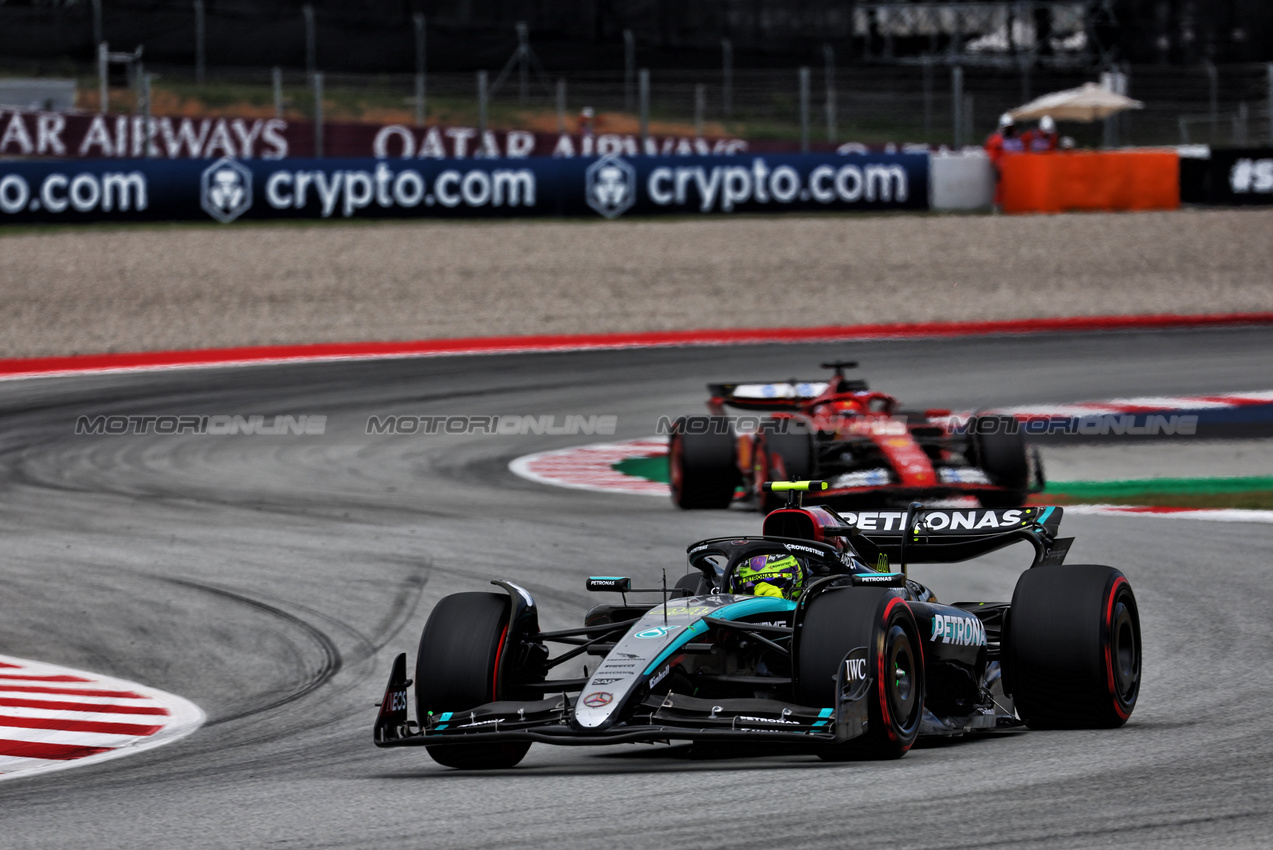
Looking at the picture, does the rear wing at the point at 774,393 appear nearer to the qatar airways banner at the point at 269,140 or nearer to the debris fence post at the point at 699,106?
the qatar airways banner at the point at 269,140

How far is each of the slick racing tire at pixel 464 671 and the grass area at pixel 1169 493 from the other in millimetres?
7460

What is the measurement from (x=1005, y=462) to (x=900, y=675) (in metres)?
6.50

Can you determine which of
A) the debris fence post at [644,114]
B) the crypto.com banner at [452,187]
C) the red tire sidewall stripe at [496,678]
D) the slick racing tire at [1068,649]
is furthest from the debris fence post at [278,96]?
the slick racing tire at [1068,649]

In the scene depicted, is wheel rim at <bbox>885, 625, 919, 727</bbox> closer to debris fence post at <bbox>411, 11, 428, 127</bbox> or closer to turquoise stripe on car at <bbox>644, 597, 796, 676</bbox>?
turquoise stripe on car at <bbox>644, 597, 796, 676</bbox>

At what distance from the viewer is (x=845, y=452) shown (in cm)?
1295

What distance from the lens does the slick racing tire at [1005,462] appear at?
12.6m

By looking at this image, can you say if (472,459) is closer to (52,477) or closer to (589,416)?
(589,416)

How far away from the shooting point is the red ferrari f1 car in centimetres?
1241

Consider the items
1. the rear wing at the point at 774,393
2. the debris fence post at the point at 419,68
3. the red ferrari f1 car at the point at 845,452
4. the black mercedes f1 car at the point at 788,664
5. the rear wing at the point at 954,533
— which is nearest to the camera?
the black mercedes f1 car at the point at 788,664

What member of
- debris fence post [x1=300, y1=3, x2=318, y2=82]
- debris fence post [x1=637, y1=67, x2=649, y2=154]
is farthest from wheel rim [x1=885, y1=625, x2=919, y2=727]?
debris fence post [x1=300, y1=3, x2=318, y2=82]

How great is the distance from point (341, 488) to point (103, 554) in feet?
9.59

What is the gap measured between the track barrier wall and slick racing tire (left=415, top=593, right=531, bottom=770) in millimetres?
23445

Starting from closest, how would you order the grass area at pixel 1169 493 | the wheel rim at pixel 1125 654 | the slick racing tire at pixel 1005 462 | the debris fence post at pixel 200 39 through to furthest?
the wheel rim at pixel 1125 654, the slick racing tire at pixel 1005 462, the grass area at pixel 1169 493, the debris fence post at pixel 200 39

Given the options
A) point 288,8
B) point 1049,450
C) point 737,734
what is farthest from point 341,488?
point 288,8
